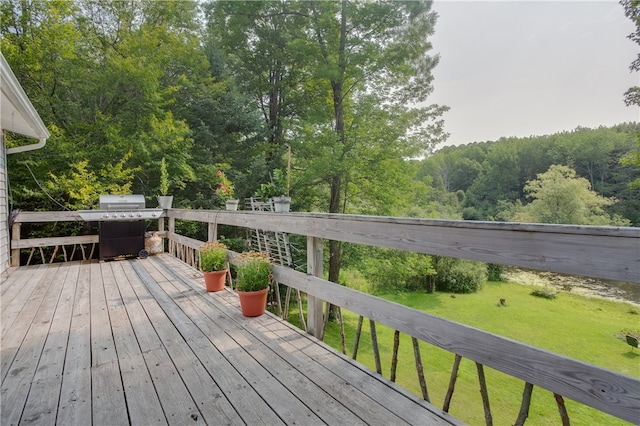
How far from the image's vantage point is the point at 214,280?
10.6 feet

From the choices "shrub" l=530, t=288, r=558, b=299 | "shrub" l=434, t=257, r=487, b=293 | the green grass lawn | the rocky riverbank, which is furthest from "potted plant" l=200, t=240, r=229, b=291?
"shrub" l=530, t=288, r=558, b=299

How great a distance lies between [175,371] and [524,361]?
170 centimetres

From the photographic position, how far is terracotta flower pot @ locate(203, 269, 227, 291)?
320 centimetres

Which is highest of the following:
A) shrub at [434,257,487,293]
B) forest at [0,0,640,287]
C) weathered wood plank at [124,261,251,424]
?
forest at [0,0,640,287]

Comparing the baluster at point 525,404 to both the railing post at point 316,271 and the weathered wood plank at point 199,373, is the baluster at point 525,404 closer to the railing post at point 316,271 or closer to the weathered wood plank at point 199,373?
the weathered wood plank at point 199,373

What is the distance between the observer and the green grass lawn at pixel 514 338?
6.35 meters

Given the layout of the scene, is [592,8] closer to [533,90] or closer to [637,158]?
[637,158]

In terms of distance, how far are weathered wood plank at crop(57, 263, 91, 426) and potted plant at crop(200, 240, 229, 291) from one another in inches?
40.1

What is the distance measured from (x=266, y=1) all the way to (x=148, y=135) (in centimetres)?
549

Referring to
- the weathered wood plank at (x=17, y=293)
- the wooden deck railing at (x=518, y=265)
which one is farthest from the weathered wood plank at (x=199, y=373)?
the weathered wood plank at (x=17, y=293)

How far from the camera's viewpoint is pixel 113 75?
23.5 ft

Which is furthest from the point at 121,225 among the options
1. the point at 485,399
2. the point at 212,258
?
the point at 485,399

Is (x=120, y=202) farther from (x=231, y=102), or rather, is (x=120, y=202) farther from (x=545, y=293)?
(x=545, y=293)

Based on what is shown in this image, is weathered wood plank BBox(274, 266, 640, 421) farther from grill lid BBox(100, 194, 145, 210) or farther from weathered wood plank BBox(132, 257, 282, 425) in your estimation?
grill lid BBox(100, 194, 145, 210)
